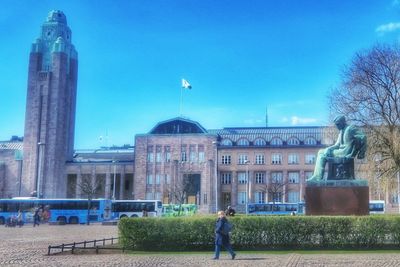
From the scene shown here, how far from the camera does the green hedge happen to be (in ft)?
63.8

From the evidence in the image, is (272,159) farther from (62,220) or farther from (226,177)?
(62,220)

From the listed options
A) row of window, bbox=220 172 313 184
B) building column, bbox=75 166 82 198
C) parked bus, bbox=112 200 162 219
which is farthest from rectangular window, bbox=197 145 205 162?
parked bus, bbox=112 200 162 219

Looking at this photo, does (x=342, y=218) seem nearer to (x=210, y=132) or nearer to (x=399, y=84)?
(x=399, y=84)

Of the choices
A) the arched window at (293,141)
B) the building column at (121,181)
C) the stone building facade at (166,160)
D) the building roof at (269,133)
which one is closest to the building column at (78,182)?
the stone building facade at (166,160)

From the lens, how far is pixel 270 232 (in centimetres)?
1983

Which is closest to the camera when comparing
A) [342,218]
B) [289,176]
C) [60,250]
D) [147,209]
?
[342,218]

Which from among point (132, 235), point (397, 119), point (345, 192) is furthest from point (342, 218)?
point (397, 119)

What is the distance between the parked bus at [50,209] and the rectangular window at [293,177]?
4622 cm

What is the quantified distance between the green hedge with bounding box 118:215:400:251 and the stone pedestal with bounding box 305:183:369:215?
2.27m

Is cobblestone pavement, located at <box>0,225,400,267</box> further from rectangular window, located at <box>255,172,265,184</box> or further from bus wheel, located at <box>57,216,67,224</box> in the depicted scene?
rectangular window, located at <box>255,172,265,184</box>

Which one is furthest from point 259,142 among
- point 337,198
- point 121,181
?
point 337,198

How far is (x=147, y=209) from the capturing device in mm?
65000

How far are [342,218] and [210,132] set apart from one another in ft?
278

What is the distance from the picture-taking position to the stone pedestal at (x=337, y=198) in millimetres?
22031
